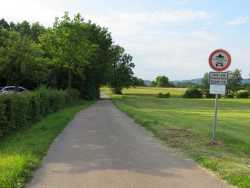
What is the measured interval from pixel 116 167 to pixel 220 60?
19.6 ft

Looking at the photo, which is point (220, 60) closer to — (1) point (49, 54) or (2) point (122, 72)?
(1) point (49, 54)

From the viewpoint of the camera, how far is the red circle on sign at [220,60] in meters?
13.4

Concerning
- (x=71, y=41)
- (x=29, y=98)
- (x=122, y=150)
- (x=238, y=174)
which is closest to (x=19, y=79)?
(x=71, y=41)

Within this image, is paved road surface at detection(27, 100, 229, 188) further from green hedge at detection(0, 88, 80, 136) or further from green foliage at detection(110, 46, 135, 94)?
green foliage at detection(110, 46, 135, 94)

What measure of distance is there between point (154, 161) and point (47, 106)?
53.6 ft

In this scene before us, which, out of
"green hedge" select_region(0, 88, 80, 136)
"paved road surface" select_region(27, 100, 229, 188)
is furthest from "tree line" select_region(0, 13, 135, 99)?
"paved road surface" select_region(27, 100, 229, 188)

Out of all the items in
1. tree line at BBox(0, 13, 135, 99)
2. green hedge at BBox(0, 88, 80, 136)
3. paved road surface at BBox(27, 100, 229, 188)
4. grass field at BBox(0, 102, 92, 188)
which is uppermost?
tree line at BBox(0, 13, 135, 99)

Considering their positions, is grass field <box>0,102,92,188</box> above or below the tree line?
below

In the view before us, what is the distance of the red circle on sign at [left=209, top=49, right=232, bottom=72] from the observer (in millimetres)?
13422

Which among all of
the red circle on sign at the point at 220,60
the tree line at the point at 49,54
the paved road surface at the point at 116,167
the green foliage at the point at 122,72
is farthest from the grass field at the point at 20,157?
the green foliage at the point at 122,72

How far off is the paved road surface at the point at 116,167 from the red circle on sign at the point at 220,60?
3025 mm

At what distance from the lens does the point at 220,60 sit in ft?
44.1

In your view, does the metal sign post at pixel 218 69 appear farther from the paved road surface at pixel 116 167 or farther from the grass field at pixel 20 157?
the grass field at pixel 20 157

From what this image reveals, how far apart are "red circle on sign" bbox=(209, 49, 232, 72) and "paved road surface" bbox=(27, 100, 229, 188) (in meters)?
3.02
